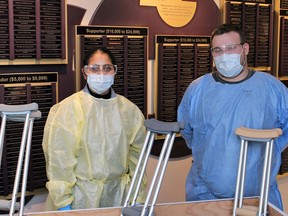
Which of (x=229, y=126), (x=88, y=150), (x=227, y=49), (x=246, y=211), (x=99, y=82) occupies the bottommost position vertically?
(x=246, y=211)

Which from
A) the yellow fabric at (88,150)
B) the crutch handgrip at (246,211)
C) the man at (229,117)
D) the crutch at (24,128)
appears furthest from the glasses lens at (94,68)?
the crutch handgrip at (246,211)

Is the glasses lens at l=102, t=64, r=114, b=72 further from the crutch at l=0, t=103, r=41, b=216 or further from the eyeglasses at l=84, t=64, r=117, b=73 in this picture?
the crutch at l=0, t=103, r=41, b=216

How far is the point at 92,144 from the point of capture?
1.72 m

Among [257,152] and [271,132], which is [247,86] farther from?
[271,132]

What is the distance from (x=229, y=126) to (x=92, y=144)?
570mm

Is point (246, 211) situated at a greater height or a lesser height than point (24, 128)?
lesser

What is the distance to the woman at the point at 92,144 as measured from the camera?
5.50ft

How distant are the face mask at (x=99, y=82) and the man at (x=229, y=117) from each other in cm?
37

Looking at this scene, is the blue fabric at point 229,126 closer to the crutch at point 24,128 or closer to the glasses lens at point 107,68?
the glasses lens at point 107,68

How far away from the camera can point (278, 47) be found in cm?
277

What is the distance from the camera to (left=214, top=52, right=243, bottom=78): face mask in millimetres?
1676

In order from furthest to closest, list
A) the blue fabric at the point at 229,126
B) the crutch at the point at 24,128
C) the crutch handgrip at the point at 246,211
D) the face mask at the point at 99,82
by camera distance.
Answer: the face mask at the point at 99,82
the blue fabric at the point at 229,126
the crutch handgrip at the point at 246,211
the crutch at the point at 24,128

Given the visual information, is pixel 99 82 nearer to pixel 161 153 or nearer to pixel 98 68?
pixel 98 68

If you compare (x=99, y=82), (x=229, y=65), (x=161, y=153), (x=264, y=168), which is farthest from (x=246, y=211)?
(x=99, y=82)
